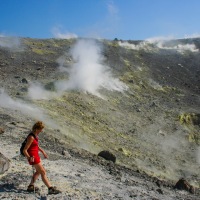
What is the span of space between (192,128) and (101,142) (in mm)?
11126

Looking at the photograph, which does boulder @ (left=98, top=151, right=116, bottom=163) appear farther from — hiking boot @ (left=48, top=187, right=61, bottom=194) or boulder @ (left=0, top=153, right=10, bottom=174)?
hiking boot @ (left=48, top=187, right=61, bottom=194)

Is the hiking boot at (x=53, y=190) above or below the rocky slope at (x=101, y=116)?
below

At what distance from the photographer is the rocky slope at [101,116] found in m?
10.6

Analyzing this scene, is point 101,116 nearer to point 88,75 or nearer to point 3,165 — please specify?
point 88,75

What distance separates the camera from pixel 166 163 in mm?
19203

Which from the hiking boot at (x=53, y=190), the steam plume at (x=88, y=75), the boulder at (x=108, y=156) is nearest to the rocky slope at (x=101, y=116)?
the steam plume at (x=88, y=75)

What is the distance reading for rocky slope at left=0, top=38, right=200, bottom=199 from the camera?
10.6m

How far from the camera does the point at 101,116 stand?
23.0 metres

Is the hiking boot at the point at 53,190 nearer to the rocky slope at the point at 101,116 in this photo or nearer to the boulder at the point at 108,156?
the rocky slope at the point at 101,116

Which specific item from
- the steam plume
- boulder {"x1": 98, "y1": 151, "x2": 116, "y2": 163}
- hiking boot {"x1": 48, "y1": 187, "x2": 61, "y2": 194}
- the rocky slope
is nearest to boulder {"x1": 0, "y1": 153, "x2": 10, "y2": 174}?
the rocky slope

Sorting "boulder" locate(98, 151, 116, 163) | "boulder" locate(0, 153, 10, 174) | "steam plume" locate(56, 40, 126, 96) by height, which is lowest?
"boulder" locate(0, 153, 10, 174)

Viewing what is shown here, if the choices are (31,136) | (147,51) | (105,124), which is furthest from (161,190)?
(147,51)

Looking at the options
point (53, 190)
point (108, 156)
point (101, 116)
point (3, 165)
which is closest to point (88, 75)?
point (101, 116)

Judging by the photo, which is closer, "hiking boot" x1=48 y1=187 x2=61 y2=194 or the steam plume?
"hiking boot" x1=48 y1=187 x2=61 y2=194
